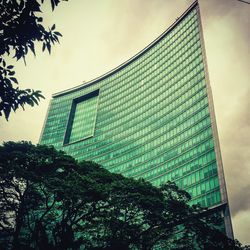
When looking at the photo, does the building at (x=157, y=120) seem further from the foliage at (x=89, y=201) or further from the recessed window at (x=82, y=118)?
the foliage at (x=89, y=201)

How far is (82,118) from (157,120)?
42.9 m

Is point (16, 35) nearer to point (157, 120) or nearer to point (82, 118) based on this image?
point (157, 120)

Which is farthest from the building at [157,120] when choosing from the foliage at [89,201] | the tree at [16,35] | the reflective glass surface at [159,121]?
the tree at [16,35]

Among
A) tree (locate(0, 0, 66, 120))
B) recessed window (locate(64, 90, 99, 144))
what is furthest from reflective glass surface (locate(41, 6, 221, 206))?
tree (locate(0, 0, 66, 120))

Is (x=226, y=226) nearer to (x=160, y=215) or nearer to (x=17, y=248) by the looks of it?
(x=160, y=215)

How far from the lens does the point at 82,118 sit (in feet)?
375

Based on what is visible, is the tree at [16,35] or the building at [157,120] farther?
the building at [157,120]

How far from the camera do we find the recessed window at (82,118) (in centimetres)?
10700

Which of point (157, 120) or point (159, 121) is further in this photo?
point (157, 120)

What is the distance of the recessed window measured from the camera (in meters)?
107

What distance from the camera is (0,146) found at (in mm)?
23297

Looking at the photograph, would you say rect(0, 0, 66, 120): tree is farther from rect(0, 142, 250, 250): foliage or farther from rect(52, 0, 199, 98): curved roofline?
rect(52, 0, 199, 98): curved roofline

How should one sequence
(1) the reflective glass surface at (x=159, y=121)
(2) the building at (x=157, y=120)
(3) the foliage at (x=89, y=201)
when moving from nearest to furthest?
(3) the foliage at (x=89, y=201)
(2) the building at (x=157, y=120)
(1) the reflective glass surface at (x=159, y=121)

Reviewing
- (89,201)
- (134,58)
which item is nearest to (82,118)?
(134,58)
